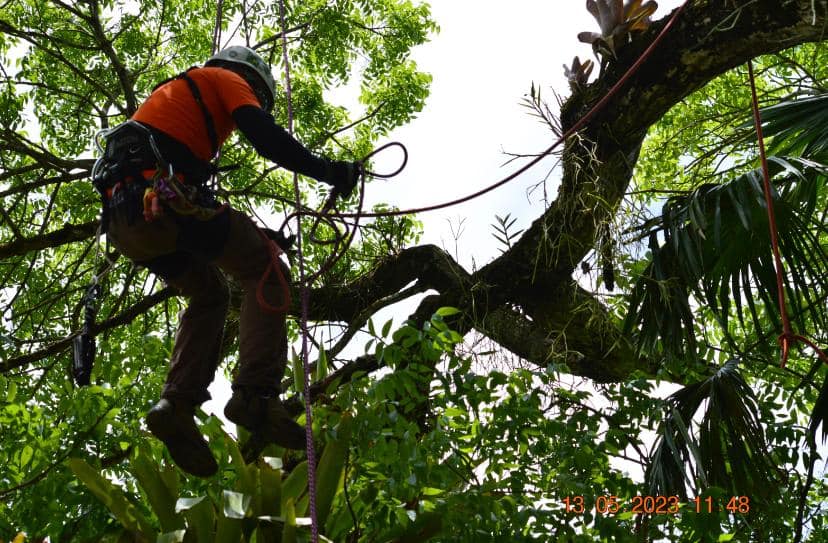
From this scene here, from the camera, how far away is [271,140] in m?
3.35

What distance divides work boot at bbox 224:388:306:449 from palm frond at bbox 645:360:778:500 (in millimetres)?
2063

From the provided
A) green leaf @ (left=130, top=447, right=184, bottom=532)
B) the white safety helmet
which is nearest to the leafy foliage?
green leaf @ (left=130, top=447, right=184, bottom=532)

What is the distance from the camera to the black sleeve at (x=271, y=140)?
3.35 meters

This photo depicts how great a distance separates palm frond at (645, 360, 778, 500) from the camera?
4500 millimetres

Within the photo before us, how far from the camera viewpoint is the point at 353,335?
658cm

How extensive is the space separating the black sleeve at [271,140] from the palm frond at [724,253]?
2049mm

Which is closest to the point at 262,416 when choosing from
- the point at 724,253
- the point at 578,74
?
the point at 724,253

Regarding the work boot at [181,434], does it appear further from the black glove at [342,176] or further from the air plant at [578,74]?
the air plant at [578,74]

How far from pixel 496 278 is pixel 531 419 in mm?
2031

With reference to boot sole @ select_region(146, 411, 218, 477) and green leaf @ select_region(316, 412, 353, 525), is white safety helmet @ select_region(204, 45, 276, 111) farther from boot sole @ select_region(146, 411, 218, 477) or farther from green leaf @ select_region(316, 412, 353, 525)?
green leaf @ select_region(316, 412, 353, 525)

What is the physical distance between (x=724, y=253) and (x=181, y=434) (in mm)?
2898

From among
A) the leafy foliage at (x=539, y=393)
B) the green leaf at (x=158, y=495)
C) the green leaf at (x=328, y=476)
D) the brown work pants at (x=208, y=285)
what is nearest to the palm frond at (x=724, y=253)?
the leafy foliage at (x=539, y=393)
